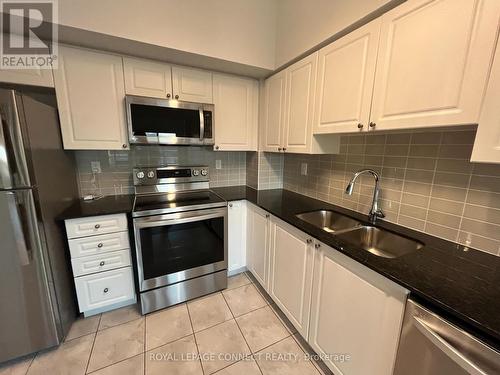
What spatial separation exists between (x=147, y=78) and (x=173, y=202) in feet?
3.59

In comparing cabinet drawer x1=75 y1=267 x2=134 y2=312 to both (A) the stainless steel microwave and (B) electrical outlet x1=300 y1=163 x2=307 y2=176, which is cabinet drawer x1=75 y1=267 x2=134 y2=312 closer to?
(A) the stainless steel microwave

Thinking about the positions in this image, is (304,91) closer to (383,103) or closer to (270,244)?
(383,103)

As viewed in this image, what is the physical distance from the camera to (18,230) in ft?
4.11

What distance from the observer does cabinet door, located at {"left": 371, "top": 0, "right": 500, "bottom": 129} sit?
820 mm

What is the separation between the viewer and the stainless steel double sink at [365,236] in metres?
1.31

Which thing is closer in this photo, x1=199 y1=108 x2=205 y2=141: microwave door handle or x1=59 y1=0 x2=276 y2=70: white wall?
x1=59 y1=0 x2=276 y2=70: white wall

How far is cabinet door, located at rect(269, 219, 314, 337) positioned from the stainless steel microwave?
43.2 inches

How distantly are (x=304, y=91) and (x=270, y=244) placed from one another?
1300 mm

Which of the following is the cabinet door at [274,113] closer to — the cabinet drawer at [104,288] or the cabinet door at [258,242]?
the cabinet door at [258,242]

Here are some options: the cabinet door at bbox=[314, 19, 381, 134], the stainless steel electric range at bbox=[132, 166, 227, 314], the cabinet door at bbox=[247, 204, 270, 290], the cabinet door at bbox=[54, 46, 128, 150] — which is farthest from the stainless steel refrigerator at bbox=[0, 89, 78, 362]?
the cabinet door at bbox=[314, 19, 381, 134]

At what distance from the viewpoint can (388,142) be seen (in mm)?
1482
